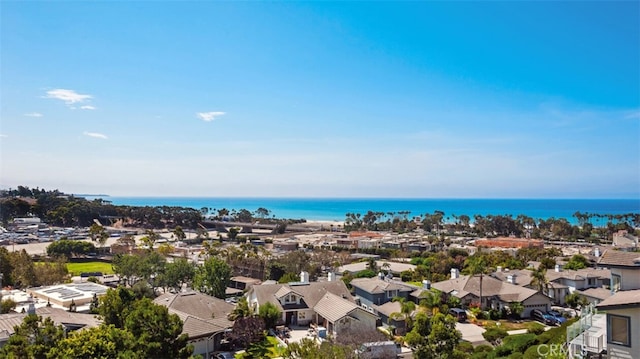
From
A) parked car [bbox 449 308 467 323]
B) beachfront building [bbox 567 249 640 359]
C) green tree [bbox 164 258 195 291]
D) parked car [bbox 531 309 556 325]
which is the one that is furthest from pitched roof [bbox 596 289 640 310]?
green tree [bbox 164 258 195 291]

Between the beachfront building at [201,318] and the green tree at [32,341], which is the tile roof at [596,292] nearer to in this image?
the beachfront building at [201,318]

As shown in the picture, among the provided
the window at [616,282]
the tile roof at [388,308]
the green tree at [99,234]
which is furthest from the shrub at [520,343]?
the green tree at [99,234]

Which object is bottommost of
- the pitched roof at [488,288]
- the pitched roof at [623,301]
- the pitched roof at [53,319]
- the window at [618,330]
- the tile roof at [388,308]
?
the tile roof at [388,308]

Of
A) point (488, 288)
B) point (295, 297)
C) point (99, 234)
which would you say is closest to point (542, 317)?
point (488, 288)

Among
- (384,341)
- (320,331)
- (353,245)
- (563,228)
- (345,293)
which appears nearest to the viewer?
(384,341)

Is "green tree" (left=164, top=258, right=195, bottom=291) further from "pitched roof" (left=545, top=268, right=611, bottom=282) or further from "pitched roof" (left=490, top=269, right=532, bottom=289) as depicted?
"pitched roof" (left=545, top=268, right=611, bottom=282)

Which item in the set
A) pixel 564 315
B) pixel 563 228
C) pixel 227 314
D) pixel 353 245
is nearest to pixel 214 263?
pixel 227 314

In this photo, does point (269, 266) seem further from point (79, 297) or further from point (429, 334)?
point (429, 334)
